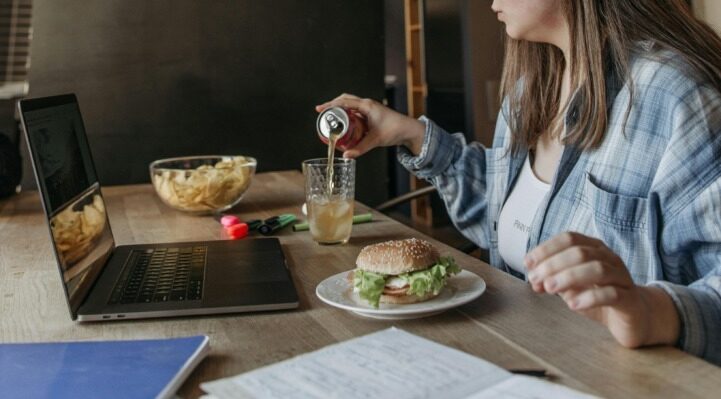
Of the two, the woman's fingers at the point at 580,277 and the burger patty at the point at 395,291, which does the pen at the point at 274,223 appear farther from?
the woman's fingers at the point at 580,277

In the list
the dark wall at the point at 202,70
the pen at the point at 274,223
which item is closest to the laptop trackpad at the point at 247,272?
the pen at the point at 274,223

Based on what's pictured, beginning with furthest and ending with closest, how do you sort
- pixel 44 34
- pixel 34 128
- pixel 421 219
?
pixel 421 219 < pixel 44 34 < pixel 34 128

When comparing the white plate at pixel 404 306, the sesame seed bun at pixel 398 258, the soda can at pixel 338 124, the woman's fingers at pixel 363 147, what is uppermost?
the soda can at pixel 338 124

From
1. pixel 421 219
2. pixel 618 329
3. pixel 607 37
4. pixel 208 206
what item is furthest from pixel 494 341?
pixel 421 219

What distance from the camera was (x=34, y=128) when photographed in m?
1.19

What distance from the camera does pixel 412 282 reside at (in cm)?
113

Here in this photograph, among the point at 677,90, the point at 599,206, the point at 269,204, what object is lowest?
the point at 269,204

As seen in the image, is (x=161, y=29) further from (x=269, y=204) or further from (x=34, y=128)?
(x=34, y=128)

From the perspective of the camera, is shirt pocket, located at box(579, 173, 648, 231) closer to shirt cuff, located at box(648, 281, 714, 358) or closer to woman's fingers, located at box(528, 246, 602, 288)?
shirt cuff, located at box(648, 281, 714, 358)

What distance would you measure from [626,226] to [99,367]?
0.85 meters

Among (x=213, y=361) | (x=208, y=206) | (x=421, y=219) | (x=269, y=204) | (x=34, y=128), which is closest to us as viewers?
(x=213, y=361)

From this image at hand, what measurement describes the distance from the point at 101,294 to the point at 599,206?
0.81m

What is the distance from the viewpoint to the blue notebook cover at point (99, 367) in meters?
0.86

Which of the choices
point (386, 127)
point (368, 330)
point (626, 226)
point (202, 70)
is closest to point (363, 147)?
point (386, 127)
